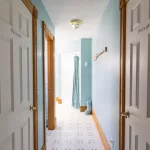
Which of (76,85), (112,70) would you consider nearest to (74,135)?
(112,70)

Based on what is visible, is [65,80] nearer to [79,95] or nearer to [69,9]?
[79,95]

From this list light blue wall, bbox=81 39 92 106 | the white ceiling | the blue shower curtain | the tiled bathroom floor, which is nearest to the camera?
the white ceiling

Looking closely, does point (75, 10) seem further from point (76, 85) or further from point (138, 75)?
point (76, 85)

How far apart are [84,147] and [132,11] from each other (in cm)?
230

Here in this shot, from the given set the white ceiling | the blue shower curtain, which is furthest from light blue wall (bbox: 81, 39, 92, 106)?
the white ceiling

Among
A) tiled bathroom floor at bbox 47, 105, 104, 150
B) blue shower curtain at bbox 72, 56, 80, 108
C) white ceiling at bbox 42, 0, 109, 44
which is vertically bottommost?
tiled bathroom floor at bbox 47, 105, 104, 150

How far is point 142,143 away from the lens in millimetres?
1156

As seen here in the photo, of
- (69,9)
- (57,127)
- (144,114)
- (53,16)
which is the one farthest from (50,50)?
(144,114)

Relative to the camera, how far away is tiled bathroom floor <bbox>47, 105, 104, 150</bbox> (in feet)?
9.23

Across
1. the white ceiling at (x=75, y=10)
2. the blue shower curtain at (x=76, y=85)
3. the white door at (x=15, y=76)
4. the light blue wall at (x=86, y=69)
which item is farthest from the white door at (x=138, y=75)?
the blue shower curtain at (x=76, y=85)

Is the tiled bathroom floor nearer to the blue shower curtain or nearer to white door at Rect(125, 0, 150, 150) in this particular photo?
the blue shower curtain

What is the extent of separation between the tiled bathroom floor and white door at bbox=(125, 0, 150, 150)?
146cm

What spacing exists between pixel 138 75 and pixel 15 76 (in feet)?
3.25

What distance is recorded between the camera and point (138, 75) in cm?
125
